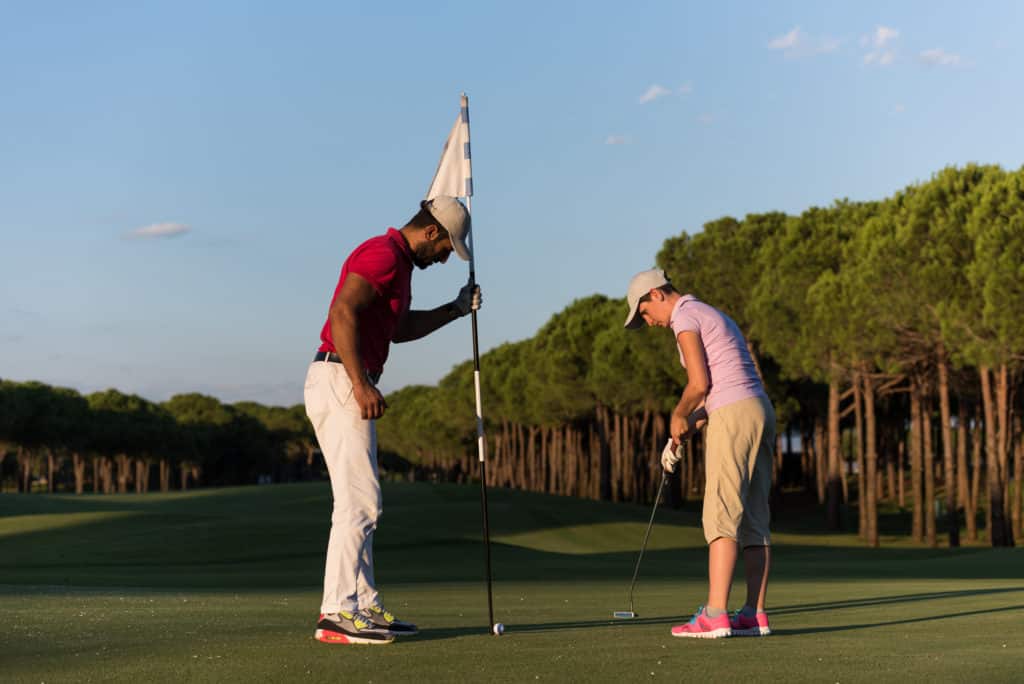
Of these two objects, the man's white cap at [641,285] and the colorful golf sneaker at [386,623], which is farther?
the man's white cap at [641,285]

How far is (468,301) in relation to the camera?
9148 millimetres

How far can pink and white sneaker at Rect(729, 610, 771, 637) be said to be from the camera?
8523mm

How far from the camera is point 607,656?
23.6 feet

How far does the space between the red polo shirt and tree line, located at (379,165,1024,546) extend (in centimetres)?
2992

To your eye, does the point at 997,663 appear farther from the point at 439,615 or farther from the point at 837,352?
the point at 837,352

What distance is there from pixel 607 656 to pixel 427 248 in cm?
290

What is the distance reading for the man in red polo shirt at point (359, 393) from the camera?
7883 mm

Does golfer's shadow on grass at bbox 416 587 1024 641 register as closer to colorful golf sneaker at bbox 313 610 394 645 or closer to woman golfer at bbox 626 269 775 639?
colorful golf sneaker at bbox 313 610 394 645

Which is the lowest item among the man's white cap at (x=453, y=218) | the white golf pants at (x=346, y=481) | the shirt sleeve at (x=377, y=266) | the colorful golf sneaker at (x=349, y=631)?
the colorful golf sneaker at (x=349, y=631)

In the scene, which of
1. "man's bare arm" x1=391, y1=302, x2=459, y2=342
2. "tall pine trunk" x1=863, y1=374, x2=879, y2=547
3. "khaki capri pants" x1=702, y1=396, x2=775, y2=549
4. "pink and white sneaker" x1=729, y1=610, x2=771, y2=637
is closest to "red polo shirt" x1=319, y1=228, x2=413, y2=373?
"man's bare arm" x1=391, y1=302, x2=459, y2=342

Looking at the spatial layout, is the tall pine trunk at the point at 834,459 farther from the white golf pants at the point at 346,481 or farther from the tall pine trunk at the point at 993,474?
the white golf pants at the point at 346,481

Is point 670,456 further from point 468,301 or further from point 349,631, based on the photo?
point 349,631

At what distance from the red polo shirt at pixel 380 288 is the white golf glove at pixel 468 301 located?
0.84 meters

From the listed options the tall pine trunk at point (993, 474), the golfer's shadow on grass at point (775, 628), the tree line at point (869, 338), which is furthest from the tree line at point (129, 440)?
the golfer's shadow on grass at point (775, 628)
